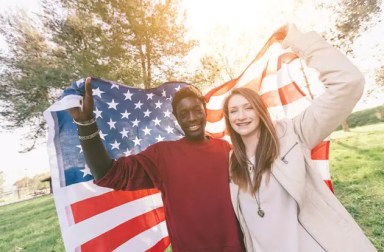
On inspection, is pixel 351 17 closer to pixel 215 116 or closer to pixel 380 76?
pixel 380 76

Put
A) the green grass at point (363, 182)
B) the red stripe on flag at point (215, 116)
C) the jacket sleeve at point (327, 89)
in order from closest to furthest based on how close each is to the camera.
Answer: the jacket sleeve at point (327, 89)
the red stripe on flag at point (215, 116)
the green grass at point (363, 182)

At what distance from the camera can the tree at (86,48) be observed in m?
14.2

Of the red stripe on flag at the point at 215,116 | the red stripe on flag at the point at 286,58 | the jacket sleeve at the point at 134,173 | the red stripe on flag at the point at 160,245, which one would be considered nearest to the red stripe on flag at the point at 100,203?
the red stripe on flag at the point at 160,245

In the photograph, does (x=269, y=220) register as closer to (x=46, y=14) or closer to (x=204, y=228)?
(x=204, y=228)

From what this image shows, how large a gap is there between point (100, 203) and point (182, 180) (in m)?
1.12

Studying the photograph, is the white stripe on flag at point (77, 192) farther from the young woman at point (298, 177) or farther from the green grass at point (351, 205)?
the green grass at point (351, 205)

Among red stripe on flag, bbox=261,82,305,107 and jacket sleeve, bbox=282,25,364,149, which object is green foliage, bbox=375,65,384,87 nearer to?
red stripe on flag, bbox=261,82,305,107

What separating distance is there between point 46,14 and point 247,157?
1747cm

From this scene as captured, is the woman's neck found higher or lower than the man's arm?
lower

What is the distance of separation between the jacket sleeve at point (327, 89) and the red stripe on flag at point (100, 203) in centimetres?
197

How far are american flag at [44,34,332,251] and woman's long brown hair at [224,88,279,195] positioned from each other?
115cm

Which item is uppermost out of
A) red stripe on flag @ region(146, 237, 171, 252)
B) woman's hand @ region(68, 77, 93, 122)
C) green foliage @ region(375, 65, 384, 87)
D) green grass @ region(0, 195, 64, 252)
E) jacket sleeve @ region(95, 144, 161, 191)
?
green foliage @ region(375, 65, 384, 87)

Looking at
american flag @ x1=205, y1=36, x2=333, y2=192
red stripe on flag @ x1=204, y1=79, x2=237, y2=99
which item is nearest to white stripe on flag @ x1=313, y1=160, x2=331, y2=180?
american flag @ x1=205, y1=36, x2=333, y2=192

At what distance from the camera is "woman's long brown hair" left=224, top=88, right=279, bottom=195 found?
2.41 meters
